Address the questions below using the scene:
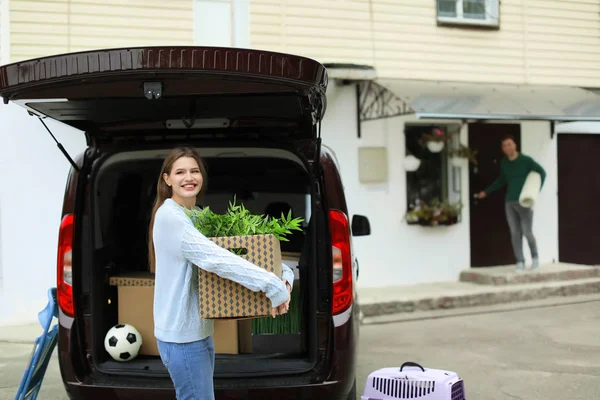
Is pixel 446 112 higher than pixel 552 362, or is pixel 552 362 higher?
pixel 446 112

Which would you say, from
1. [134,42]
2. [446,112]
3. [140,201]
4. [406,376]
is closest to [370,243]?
[446,112]

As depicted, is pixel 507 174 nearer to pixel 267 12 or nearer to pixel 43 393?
pixel 267 12

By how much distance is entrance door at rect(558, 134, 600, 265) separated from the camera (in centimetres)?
1102

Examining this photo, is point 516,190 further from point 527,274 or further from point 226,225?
point 226,225

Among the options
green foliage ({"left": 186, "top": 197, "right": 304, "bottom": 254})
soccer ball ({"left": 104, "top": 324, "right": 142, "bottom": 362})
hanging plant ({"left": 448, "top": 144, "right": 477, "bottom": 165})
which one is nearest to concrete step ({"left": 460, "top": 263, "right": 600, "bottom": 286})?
hanging plant ({"left": 448, "top": 144, "right": 477, "bottom": 165})

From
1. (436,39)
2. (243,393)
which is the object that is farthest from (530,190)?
(243,393)

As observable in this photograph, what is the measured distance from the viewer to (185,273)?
Result: 304 centimetres

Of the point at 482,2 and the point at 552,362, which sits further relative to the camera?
the point at 482,2

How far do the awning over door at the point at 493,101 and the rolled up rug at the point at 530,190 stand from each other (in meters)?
0.80

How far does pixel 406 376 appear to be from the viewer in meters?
3.92

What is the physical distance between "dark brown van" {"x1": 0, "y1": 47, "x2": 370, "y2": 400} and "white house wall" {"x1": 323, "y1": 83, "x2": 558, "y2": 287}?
499cm

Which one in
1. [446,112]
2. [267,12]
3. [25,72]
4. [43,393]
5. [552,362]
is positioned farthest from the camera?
[267,12]

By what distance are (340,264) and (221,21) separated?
6.16 meters

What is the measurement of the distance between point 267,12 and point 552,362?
5698 mm
